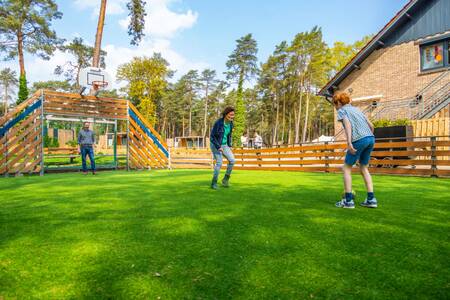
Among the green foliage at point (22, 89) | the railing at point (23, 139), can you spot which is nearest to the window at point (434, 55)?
the railing at point (23, 139)

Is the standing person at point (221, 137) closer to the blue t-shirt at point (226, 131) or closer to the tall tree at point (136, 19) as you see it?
the blue t-shirt at point (226, 131)

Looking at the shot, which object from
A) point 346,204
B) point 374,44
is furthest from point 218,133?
point 374,44

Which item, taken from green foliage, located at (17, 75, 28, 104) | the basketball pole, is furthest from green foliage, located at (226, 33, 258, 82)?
the basketball pole

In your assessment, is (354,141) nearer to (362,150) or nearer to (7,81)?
(362,150)

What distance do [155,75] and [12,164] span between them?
3309cm

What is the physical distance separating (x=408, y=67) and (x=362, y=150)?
15639 mm

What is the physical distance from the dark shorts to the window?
14898 millimetres

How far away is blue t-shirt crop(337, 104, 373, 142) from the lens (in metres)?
4.37

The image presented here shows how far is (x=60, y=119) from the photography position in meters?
12.8

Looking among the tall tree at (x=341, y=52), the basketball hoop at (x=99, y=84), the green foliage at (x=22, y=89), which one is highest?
the tall tree at (x=341, y=52)

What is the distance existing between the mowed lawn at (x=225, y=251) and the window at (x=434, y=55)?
14.6 m

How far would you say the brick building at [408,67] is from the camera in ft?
50.8

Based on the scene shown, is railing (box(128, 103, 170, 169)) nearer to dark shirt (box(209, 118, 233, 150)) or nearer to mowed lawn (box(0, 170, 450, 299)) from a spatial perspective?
dark shirt (box(209, 118, 233, 150))

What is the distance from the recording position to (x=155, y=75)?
138ft
